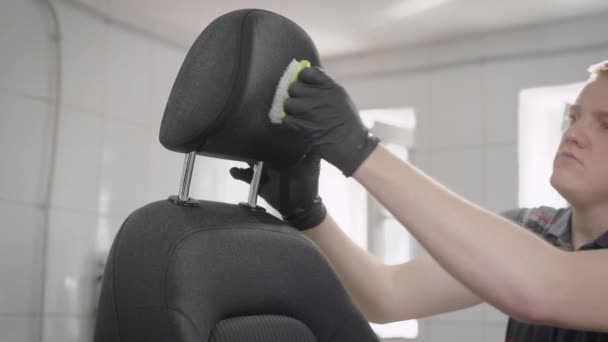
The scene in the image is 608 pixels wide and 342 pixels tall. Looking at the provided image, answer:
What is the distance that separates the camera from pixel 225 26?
97 centimetres

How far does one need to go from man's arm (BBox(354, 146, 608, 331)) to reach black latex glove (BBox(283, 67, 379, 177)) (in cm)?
2

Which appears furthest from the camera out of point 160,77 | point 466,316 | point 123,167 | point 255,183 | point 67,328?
point 160,77

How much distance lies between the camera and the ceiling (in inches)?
122

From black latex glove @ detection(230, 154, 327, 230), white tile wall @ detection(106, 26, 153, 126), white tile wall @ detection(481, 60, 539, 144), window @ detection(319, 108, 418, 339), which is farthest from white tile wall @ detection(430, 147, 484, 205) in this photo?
black latex glove @ detection(230, 154, 327, 230)

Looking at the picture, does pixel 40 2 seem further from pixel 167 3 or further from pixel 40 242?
pixel 40 242

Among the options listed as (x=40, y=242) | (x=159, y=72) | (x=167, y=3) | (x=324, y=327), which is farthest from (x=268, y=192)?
(x=159, y=72)

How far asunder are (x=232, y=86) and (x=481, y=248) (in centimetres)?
36

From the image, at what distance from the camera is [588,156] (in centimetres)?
124

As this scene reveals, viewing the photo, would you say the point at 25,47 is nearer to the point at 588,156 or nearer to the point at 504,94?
the point at 504,94

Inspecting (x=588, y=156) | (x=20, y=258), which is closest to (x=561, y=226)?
(x=588, y=156)

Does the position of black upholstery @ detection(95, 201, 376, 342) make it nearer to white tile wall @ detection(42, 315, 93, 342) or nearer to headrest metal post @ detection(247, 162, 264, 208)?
headrest metal post @ detection(247, 162, 264, 208)

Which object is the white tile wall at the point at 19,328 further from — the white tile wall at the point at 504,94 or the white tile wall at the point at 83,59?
the white tile wall at the point at 504,94

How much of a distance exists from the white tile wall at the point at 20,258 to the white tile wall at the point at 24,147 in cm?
6

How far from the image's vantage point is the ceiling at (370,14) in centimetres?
310
